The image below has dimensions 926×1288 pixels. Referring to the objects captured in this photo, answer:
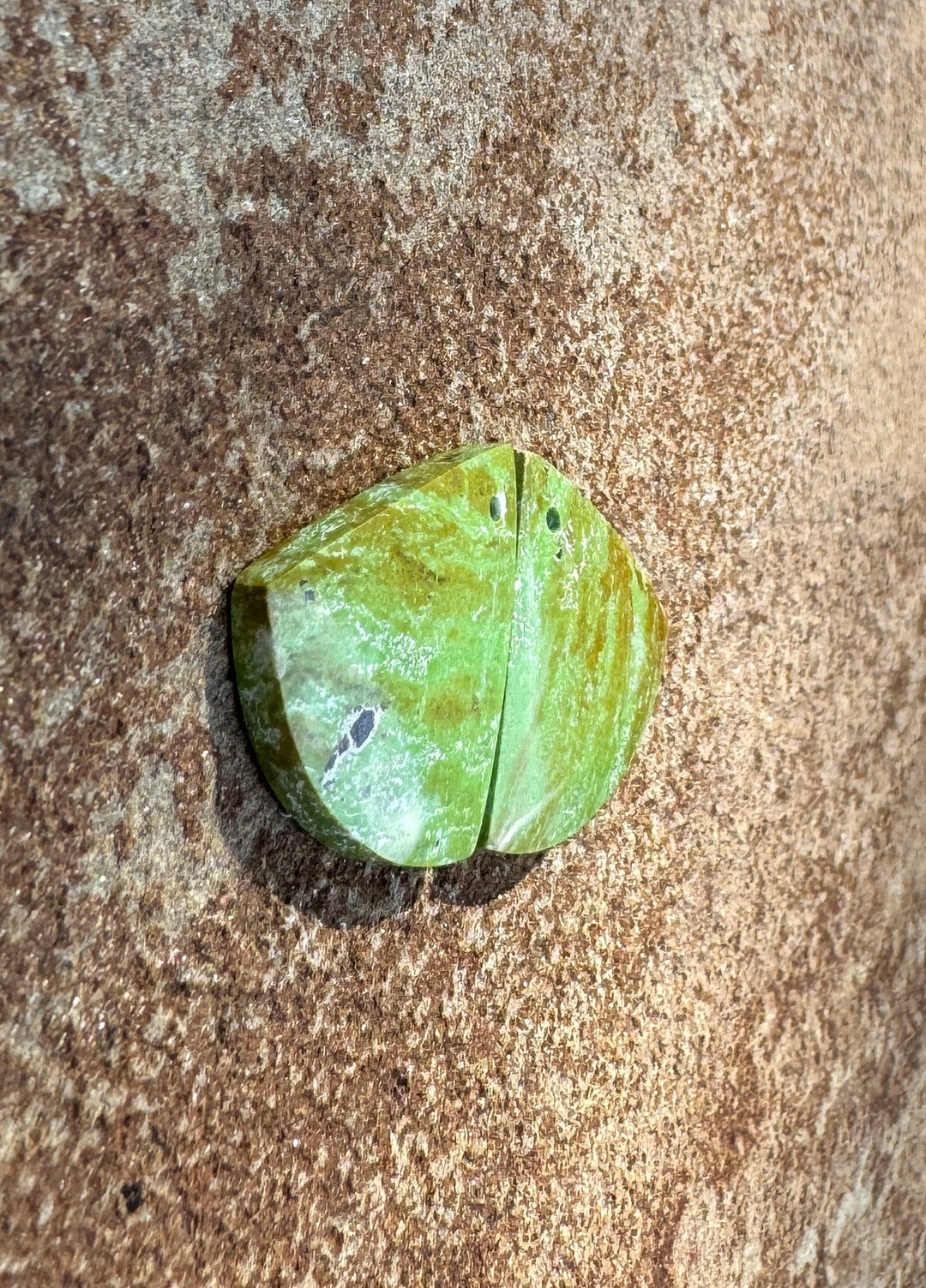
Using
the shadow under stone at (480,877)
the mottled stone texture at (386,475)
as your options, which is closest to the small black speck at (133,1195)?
the mottled stone texture at (386,475)

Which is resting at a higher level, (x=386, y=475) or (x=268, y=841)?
(x=386, y=475)

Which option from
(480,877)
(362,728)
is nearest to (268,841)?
(362,728)

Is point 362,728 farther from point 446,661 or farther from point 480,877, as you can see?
point 480,877

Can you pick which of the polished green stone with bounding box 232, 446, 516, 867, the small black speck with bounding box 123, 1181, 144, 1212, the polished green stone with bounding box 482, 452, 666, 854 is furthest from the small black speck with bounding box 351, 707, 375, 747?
the small black speck with bounding box 123, 1181, 144, 1212

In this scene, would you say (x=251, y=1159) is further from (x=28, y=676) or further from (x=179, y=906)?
(x=28, y=676)

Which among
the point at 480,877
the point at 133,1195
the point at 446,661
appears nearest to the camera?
the point at 133,1195

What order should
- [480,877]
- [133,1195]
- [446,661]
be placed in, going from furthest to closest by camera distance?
[480,877], [446,661], [133,1195]

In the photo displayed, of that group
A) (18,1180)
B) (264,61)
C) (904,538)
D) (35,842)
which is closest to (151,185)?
(264,61)

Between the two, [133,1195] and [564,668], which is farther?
[564,668]
